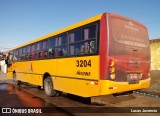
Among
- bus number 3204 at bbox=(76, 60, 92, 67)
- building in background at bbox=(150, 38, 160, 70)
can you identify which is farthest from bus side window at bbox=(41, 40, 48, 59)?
building in background at bbox=(150, 38, 160, 70)

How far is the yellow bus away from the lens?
7184 millimetres

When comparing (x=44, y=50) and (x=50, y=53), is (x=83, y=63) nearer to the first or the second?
(x=50, y=53)

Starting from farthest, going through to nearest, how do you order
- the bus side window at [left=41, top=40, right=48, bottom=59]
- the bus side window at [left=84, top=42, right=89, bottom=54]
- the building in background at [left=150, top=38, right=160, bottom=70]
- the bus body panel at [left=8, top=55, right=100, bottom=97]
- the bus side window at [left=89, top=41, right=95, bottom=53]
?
1. the building in background at [left=150, top=38, right=160, bottom=70]
2. the bus side window at [left=41, top=40, right=48, bottom=59]
3. the bus side window at [left=84, top=42, right=89, bottom=54]
4. the bus side window at [left=89, top=41, right=95, bottom=53]
5. the bus body panel at [left=8, top=55, right=100, bottom=97]

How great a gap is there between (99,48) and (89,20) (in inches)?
49.4

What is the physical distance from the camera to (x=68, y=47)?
30.3 ft

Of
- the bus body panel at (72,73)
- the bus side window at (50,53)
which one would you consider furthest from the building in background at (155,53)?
the bus side window at (50,53)

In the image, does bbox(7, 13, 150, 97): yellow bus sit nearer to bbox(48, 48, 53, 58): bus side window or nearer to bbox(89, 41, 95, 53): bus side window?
bbox(89, 41, 95, 53): bus side window

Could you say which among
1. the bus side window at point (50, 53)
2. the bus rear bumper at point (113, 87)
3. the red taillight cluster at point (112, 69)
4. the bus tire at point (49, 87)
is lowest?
the bus tire at point (49, 87)

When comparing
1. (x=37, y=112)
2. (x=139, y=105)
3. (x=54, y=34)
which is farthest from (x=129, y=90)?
(x=54, y=34)

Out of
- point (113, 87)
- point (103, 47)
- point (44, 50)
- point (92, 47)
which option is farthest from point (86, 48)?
point (44, 50)

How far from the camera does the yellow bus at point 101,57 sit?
7.18m

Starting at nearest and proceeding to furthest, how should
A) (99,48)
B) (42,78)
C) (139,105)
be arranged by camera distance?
(99,48) → (139,105) → (42,78)

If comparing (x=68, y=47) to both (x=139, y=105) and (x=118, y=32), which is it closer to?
(x=118, y=32)

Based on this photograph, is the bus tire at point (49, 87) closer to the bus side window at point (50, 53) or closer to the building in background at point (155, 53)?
the bus side window at point (50, 53)
